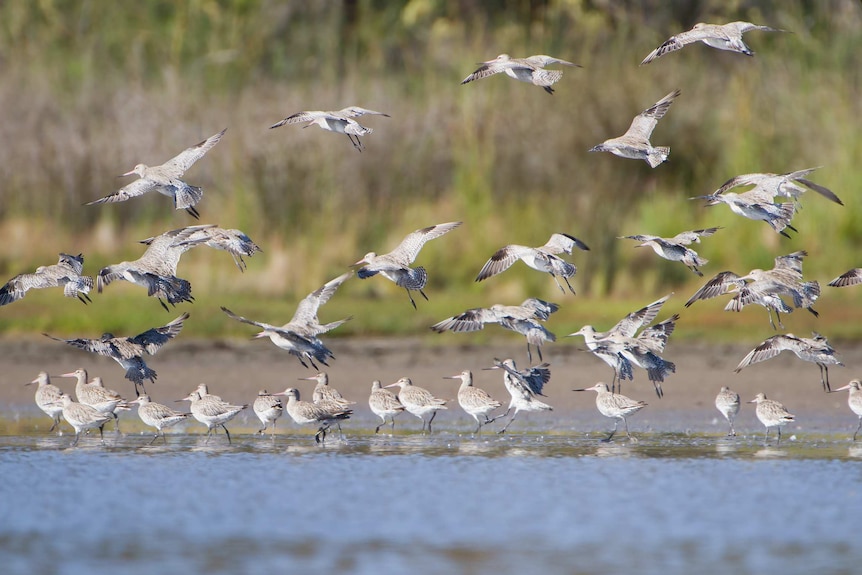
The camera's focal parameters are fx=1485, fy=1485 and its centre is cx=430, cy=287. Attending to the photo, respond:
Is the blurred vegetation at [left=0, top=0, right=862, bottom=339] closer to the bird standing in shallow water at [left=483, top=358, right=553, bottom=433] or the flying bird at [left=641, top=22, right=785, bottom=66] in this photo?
the bird standing in shallow water at [left=483, top=358, right=553, bottom=433]

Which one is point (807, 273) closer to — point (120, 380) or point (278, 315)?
point (278, 315)

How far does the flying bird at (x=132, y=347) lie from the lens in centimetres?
1242

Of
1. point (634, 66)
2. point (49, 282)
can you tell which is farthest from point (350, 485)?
point (634, 66)

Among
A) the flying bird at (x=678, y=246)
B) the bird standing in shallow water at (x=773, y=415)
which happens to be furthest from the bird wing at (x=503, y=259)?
the bird standing in shallow water at (x=773, y=415)

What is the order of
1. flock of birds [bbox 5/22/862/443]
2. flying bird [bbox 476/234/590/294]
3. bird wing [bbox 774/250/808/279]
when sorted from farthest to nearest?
bird wing [bbox 774/250/808/279], flying bird [bbox 476/234/590/294], flock of birds [bbox 5/22/862/443]

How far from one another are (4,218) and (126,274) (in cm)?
1006

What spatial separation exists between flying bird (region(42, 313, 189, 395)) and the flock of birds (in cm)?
1

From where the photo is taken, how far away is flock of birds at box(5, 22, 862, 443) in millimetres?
11438

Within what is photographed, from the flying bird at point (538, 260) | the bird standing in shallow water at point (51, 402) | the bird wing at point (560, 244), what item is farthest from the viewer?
the bird standing in shallow water at point (51, 402)

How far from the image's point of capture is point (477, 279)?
37.8 ft

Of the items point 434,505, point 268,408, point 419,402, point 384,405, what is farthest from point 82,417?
point 434,505

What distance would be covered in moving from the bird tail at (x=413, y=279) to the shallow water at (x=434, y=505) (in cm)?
133

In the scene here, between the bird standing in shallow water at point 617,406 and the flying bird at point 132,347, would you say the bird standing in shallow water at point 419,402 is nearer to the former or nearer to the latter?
the bird standing in shallow water at point 617,406

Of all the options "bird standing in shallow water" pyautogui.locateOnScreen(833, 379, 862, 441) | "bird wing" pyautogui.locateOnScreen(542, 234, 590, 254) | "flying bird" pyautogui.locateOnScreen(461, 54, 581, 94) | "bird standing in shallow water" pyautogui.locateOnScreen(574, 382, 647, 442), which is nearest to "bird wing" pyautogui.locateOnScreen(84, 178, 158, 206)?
"flying bird" pyautogui.locateOnScreen(461, 54, 581, 94)
